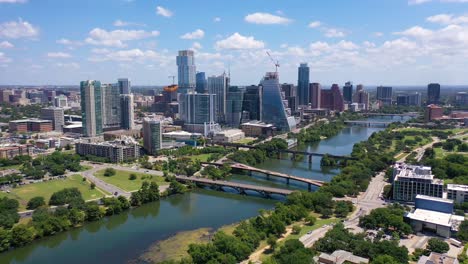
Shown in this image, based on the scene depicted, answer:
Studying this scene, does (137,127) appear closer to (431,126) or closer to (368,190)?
(368,190)

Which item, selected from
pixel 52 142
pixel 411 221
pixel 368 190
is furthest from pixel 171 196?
pixel 52 142

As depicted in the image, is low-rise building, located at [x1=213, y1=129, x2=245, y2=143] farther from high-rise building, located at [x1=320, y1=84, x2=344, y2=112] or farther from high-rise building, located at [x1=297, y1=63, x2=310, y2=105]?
high-rise building, located at [x1=297, y1=63, x2=310, y2=105]

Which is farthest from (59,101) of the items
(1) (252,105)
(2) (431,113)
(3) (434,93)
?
(3) (434,93)

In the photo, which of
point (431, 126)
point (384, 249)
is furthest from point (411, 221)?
point (431, 126)

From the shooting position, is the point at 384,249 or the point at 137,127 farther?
the point at 137,127

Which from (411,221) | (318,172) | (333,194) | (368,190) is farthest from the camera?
(318,172)

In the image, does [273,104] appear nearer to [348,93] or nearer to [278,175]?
[278,175]

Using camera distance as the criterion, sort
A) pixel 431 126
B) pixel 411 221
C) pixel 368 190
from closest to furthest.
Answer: pixel 411 221 < pixel 368 190 < pixel 431 126

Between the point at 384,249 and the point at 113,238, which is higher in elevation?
the point at 384,249
